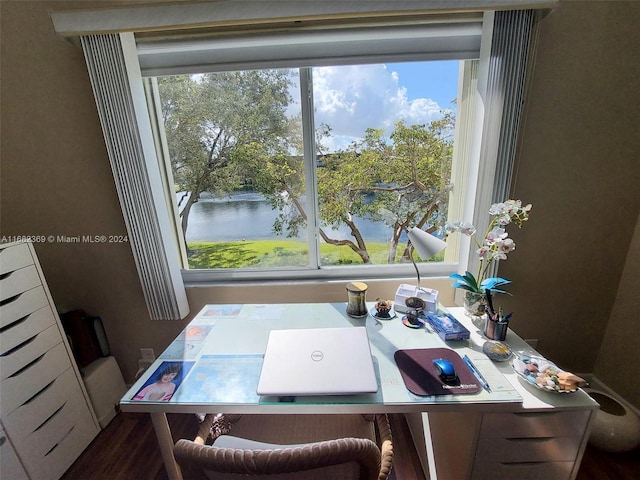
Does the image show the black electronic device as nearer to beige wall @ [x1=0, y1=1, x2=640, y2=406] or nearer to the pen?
the pen

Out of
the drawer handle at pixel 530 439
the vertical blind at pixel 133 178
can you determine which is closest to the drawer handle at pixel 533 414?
the drawer handle at pixel 530 439

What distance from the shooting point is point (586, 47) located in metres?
1.18

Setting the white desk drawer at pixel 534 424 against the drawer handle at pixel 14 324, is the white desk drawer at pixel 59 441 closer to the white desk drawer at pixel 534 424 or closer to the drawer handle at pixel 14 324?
the drawer handle at pixel 14 324

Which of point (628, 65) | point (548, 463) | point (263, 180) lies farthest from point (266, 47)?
point (548, 463)

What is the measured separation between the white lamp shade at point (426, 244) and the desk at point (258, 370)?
0.37 meters

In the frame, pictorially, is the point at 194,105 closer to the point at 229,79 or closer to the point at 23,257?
the point at 229,79

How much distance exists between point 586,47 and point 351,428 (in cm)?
203

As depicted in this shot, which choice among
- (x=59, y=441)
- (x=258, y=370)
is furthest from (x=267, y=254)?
(x=59, y=441)

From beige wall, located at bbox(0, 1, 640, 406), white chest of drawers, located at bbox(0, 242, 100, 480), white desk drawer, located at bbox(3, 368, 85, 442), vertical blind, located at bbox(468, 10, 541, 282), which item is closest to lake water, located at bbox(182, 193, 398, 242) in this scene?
beige wall, located at bbox(0, 1, 640, 406)

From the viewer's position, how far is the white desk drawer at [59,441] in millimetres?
1132

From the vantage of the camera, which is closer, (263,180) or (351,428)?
(351,428)

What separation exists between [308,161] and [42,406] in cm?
179

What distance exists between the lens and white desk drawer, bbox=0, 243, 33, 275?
1057mm

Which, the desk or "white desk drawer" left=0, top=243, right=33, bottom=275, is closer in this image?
the desk
